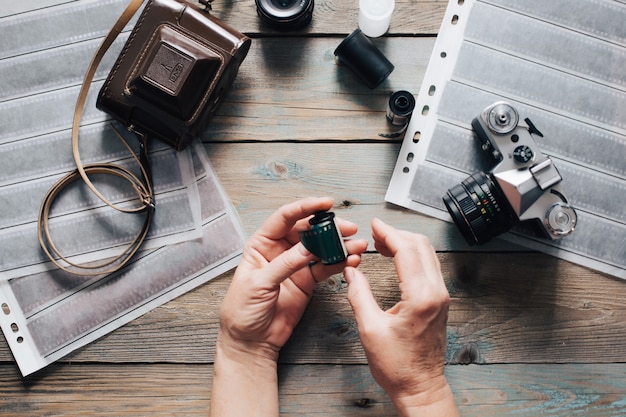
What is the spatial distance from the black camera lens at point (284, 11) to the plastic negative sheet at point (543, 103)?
23 cm

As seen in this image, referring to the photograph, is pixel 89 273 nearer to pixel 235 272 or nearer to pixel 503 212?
pixel 235 272

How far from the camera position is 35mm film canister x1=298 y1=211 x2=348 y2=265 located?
73 centimetres

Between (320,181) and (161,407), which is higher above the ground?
(320,181)

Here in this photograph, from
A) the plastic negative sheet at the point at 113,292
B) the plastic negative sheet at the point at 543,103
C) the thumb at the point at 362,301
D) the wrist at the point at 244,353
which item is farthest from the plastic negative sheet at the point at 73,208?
the plastic negative sheet at the point at 543,103

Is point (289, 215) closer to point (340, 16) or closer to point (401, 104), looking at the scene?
point (401, 104)

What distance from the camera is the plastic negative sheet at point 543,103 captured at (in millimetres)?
920

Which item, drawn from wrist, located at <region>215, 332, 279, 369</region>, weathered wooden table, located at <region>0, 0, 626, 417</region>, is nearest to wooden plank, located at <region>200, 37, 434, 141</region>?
weathered wooden table, located at <region>0, 0, 626, 417</region>

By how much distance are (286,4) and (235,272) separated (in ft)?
1.46

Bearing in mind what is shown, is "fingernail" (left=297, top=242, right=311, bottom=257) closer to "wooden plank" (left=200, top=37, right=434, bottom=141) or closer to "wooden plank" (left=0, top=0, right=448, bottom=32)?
"wooden plank" (left=200, top=37, right=434, bottom=141)

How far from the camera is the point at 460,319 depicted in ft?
3.05

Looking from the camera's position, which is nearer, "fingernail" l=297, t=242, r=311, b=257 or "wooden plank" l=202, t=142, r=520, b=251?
"fingernail" l=297, t=242, r=311, b=257

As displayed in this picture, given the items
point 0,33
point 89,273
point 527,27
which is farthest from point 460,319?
point 0,33

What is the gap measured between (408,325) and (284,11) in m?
0.53

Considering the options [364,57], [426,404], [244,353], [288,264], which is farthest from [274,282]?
[364,57]
